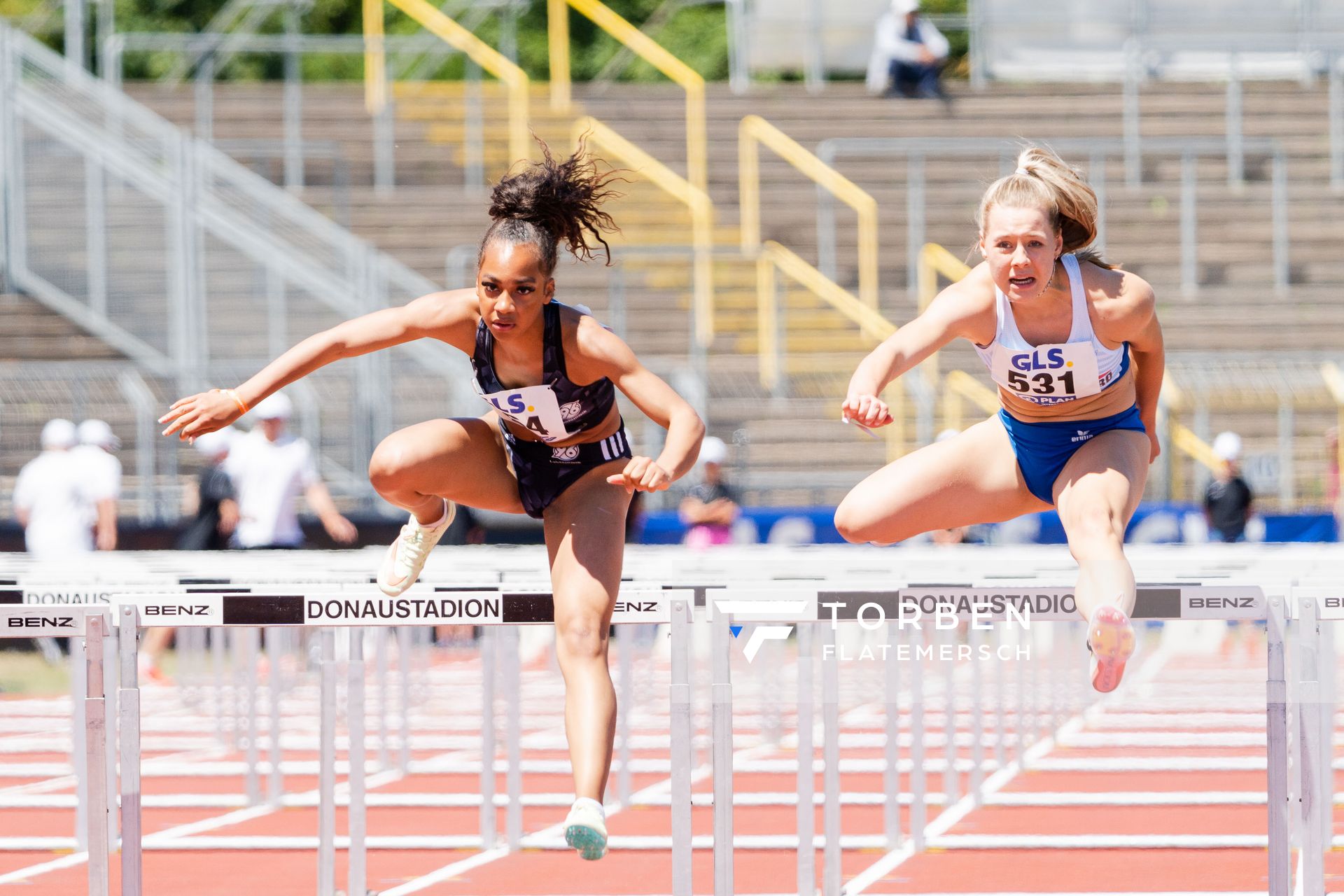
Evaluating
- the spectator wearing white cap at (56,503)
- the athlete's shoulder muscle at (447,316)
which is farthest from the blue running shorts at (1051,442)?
the spectator wearing white cap at (56,503)

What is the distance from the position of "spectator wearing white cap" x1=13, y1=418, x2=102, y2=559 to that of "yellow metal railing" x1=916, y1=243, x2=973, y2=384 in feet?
26.8

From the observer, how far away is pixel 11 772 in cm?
959

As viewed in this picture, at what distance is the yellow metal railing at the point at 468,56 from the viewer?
66.3 ft

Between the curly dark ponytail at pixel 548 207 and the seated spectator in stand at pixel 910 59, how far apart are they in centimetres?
1665

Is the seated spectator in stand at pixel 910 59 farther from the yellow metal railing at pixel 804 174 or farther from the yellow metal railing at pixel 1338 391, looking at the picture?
the yellow metal railing at pixel 1338 391

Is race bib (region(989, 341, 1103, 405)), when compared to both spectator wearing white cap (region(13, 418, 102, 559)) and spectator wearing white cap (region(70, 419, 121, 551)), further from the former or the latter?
spectator wearing white cap (region(13, 418, 102, 559))

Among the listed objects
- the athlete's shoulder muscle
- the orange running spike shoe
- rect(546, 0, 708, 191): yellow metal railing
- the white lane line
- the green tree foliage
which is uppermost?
the green tree foliage

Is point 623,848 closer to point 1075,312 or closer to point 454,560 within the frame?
point 454,560

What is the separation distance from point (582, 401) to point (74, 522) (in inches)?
360

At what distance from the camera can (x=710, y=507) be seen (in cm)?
1359

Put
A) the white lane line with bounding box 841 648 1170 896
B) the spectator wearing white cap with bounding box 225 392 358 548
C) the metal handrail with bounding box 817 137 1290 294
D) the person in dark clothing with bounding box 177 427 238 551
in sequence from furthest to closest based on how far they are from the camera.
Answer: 1. the metal handrail with bounding box 817 137 1290 294
2. the person in dark clothing with bounding box 177 427 238 551
3. the spectator wearing white cap with bounding box 225 392 358 548
4. the white lane line with bounding box 841 648 1170 896

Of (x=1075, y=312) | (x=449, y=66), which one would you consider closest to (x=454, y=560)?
(x=1075, y=312)

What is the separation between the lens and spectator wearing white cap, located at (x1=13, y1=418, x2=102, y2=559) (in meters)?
13.5

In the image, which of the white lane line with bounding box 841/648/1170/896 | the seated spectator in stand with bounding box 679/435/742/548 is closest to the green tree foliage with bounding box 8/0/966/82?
the seated spectator in stand with bounding box 679/435/742/548
